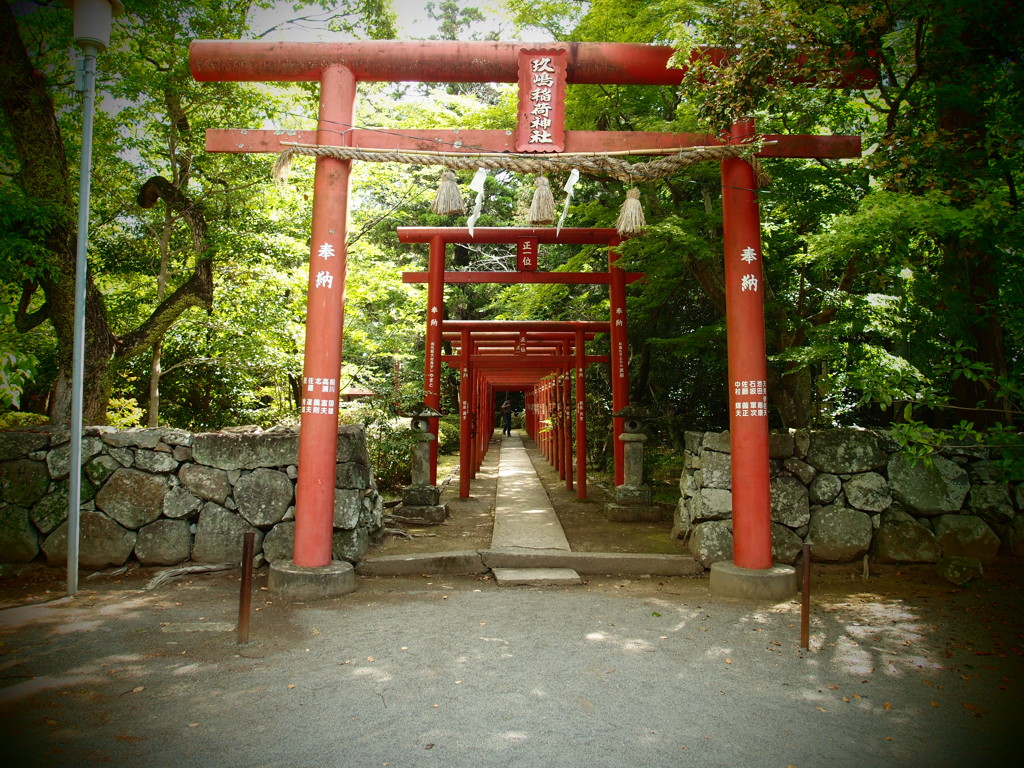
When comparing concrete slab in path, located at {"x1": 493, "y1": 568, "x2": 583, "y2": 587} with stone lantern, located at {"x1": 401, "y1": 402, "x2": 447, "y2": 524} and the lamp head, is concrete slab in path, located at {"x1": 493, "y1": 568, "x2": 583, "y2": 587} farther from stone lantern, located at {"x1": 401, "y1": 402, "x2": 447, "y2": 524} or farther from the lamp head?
the lamp head

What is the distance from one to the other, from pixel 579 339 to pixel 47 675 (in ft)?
31.9

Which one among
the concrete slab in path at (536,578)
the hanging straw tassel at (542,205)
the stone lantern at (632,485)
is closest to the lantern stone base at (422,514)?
the stone lantern at (632,485)

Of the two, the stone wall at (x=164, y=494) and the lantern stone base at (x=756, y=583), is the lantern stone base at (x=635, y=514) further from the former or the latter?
the stone wall at (x=164, y=494)

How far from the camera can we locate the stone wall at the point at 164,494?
250 inches

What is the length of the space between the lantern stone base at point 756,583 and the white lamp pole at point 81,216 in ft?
18.8

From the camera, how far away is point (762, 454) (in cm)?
589

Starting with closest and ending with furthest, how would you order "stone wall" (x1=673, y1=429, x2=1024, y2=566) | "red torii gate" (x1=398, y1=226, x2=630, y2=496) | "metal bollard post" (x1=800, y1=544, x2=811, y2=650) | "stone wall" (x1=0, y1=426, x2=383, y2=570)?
"metal bollard post" (x1=800, y1=544, x2=811, y2=650)
"stone wall" (x1=0, y1=426, x2=383, y2=570)
"stone wall" (x1=673, y1=429, x2=1024, y2=566)
"red torii gate" (x1=398, y1=226, x2=630, y2=496)

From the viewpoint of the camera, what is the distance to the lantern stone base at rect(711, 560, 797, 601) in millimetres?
5648

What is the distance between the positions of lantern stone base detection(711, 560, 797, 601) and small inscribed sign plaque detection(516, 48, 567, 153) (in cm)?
432

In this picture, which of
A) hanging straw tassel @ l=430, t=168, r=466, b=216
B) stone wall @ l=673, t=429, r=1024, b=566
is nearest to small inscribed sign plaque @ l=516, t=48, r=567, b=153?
hanging straw tassel @ l=430, t=168, r=466, b=216

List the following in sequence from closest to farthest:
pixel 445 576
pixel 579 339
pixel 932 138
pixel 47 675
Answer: pixel 47 675 → pixel 932 138 → pixel 445 576 → pixel 579 339

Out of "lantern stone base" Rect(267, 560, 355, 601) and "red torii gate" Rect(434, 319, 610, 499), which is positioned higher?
"red torii gate" Rect(434, 319, 610, 499)

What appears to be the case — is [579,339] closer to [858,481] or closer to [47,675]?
[858,481]

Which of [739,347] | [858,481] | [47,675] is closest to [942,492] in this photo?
[858,481]
